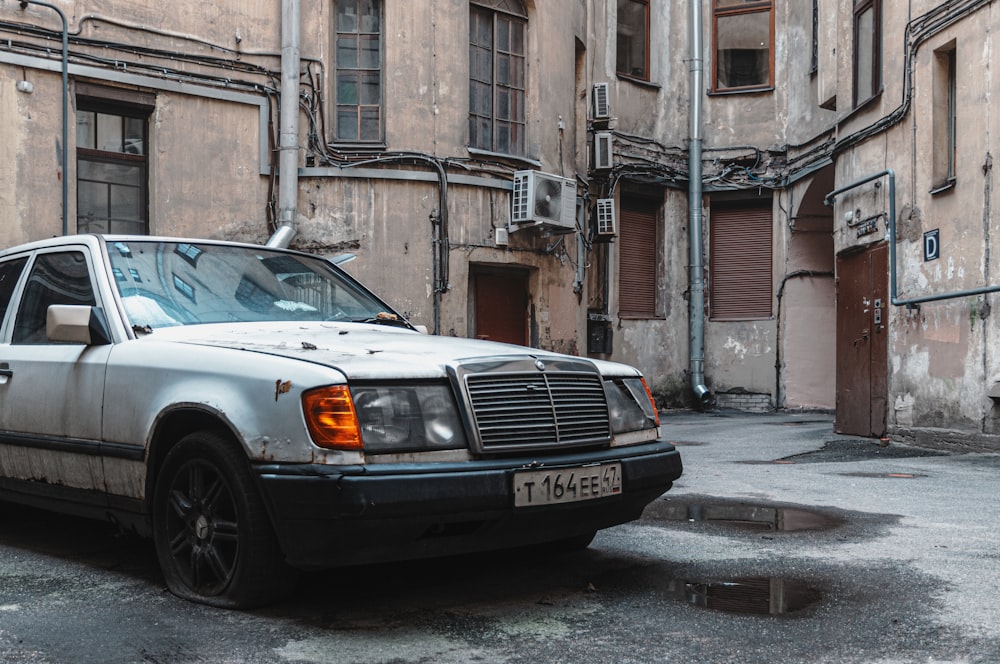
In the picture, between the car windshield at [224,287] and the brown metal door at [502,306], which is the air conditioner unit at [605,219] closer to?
the brown metal door at [502,306]

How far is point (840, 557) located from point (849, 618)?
117cm

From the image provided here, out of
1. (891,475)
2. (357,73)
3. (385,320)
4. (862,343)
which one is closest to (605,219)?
(357,73)

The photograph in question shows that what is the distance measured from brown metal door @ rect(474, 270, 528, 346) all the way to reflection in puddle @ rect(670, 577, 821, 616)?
10350mm

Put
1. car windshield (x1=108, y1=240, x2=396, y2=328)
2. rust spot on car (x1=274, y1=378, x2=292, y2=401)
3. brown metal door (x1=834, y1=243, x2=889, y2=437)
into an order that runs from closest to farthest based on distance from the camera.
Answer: rust spot on car (x1=274, y1=378, x2=292, y2=401)
car windshield (x1=108, y1=240, x2=396, y2=328)
brown metal door (x1=834, y1=243, x2=889, y2=437)

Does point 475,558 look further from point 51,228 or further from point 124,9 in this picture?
point 124,9

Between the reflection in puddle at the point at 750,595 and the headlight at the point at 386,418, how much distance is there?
113 centimetres

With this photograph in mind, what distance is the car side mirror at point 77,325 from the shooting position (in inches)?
178

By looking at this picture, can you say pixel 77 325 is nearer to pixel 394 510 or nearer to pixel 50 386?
pixel 50 386

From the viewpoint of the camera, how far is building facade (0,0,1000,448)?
36.8 ft

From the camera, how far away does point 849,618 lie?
12.3 feet

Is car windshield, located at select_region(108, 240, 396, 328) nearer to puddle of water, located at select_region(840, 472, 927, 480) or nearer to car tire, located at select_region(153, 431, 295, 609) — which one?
car tire, located at select_region(153, 431, 295, 609)

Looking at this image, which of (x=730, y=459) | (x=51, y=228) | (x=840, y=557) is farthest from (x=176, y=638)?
(x=51, y=228)

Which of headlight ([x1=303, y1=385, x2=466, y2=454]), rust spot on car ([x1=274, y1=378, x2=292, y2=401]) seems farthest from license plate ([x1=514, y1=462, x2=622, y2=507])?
rust spot on car ([x1=274, y1=378, x2=292, y2=401])

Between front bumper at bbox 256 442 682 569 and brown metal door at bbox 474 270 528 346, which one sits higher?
brown metal door at bbox 474 270 528 346
